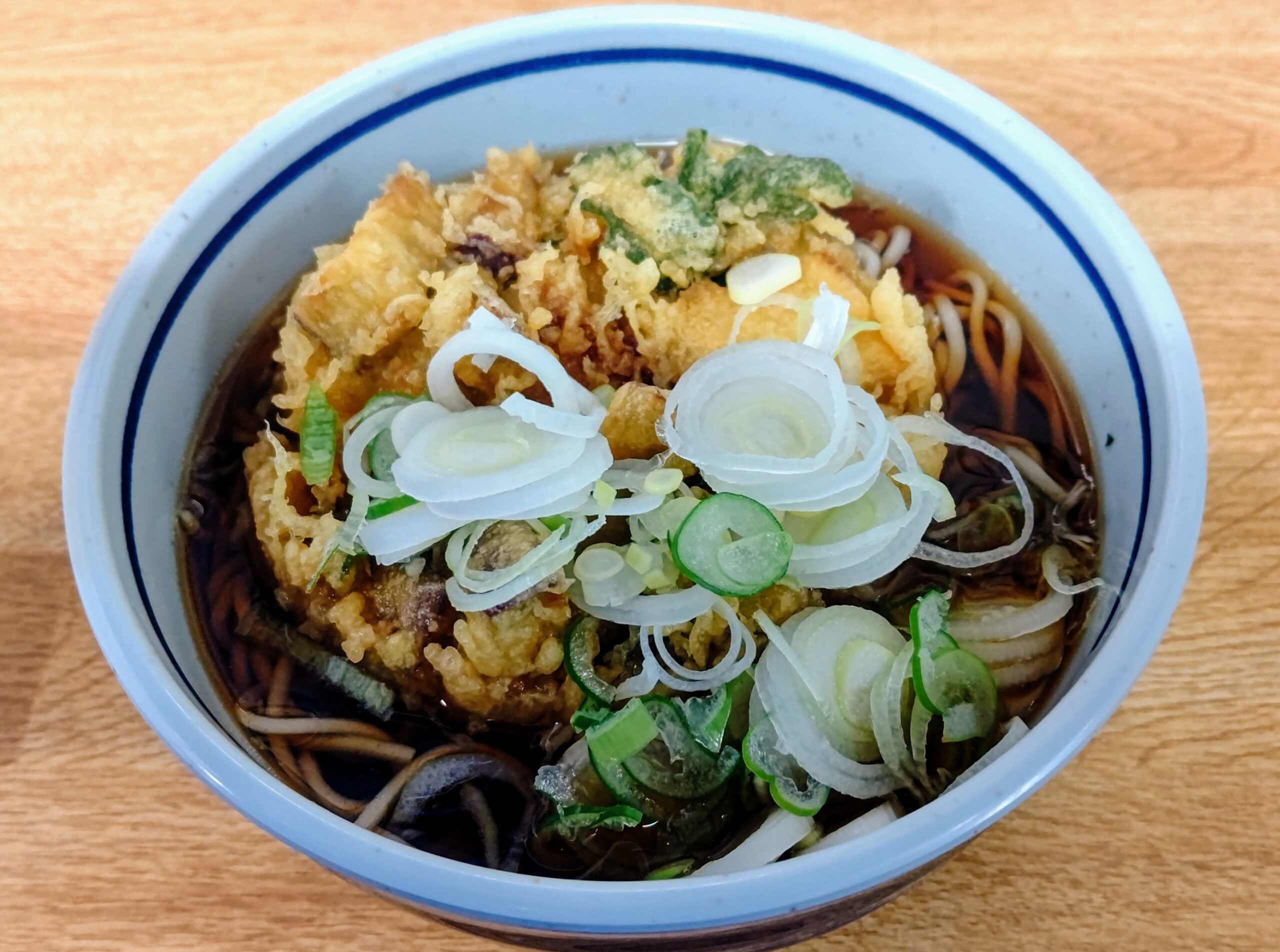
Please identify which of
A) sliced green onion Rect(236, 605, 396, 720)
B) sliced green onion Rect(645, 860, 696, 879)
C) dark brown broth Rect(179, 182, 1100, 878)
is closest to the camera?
sliced green onion Rect(645, 860, 696, 879)

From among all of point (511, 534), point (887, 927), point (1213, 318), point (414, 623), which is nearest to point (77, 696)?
point (414, 623)

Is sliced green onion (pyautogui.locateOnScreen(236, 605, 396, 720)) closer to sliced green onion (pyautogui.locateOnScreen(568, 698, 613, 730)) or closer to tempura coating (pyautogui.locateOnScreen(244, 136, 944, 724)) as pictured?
tempura coating (pyautogui.locateOnScreen(244, 136, 944, 724))

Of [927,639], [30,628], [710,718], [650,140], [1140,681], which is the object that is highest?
[650,140]

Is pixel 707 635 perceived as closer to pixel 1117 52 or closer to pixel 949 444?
pixel 949 444

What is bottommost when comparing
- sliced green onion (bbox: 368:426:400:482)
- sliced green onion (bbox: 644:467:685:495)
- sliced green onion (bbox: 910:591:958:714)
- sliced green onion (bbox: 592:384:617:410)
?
sliced green onion (bbox: 910:591:958:714)

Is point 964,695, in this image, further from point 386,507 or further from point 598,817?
point 386,507

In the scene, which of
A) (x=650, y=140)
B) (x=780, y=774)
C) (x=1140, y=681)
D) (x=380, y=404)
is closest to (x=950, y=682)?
(x=780, y=774)

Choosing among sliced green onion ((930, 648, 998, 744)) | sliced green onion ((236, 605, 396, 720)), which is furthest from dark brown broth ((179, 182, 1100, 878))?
sliced green onion ((930, 648, 998, 744))
